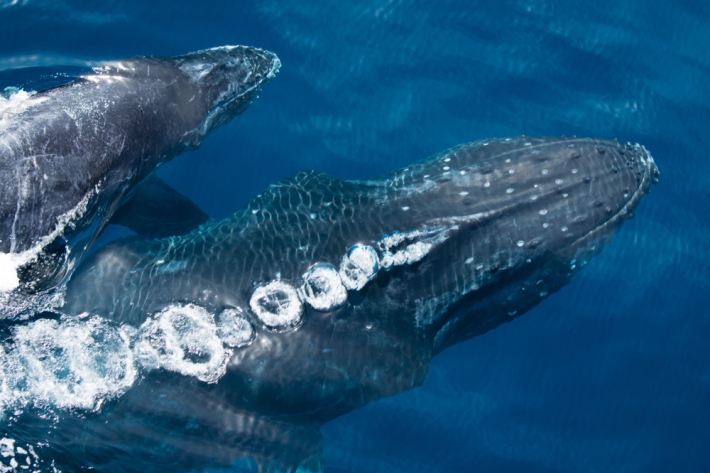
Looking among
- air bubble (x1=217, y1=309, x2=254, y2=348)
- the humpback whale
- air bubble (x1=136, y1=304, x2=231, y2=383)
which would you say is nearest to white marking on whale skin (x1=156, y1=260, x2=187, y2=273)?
the humpback whale

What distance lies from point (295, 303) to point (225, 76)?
13.4 ft

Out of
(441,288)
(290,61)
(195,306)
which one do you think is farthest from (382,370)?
(290,61)

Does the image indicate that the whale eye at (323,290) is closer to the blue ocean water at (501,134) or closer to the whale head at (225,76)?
the whale head at (225,76)

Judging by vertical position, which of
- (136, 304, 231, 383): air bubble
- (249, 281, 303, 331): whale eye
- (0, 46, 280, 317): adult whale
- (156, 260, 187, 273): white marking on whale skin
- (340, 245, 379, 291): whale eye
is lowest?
(136, 304, 231, 383): air bubble

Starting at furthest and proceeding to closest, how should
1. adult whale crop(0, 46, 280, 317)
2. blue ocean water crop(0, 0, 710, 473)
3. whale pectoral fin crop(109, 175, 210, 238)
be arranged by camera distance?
blue ocean water crop(0, 0, 710, 473)
whale pectoral fin crop(109, 175, 210, 238)
adult whale crop(0, 46, 280, 317)

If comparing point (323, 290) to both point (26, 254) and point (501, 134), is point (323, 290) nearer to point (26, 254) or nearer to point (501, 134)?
point (26, 254)

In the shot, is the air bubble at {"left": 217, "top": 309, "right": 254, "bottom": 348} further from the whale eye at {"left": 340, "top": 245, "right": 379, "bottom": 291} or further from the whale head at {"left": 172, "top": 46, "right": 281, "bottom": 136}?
the whale head at {"left": 172, "top": 46, "right": 281, "bottom": 136}

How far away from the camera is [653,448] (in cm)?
1140

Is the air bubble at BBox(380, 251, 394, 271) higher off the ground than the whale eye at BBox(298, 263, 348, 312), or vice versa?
the air bubble at BBox(380, 251, 394, 271)

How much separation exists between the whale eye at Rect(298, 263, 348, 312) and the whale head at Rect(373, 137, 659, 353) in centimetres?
75

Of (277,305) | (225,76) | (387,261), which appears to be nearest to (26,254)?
(277,305)

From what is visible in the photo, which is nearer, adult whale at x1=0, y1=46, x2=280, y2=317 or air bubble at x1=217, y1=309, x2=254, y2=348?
adult whale at x1=0, y1=46, x2=280, y2=317

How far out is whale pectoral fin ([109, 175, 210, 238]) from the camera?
30.7ft

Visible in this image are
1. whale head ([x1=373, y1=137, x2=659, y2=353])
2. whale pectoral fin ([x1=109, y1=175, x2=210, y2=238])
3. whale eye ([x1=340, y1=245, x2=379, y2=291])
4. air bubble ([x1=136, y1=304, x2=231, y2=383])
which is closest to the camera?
air bubble ([x1=136, y1=304, x2=231, y2=383])
